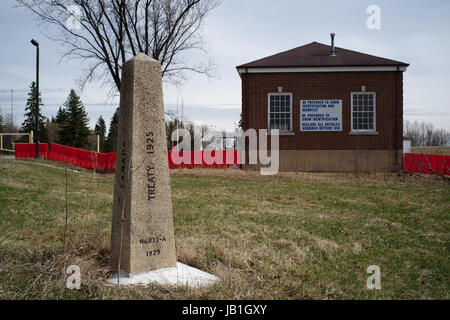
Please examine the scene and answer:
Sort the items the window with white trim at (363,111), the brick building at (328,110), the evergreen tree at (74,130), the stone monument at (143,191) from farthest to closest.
Result: the evergreen tree at (74,130)
the window with white trim at (363,111)
the brick building at (328,110)
the stone monument at (143,191)

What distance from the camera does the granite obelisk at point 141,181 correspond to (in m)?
4.14

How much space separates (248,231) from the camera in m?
7.19

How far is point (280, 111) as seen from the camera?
2358cm

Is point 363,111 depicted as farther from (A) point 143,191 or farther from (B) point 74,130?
(B) point 74,130

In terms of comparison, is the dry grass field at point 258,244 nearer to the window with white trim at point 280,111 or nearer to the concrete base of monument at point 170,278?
the concrete base of monument at point 170,278

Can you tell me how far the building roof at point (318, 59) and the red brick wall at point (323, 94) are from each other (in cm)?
59

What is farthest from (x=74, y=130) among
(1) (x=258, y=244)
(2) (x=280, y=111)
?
(1) (x=258, y=244)

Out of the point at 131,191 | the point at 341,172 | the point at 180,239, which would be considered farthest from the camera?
the point at 341,172

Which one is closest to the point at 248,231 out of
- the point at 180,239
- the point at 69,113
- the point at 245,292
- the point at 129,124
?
the point at 180,239

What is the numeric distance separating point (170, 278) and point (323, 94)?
2104 centimetres

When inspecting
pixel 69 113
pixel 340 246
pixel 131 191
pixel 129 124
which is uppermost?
pixel 69 113

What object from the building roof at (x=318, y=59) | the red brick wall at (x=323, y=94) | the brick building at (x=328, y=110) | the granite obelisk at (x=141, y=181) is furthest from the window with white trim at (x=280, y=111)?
the granite obelisk at (x=141, y=181)
